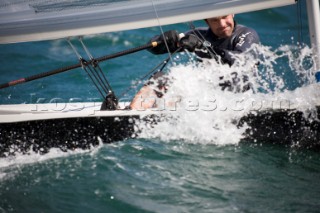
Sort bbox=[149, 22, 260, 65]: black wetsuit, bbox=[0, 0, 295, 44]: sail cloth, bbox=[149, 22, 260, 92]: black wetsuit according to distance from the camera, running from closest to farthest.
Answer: bbox=[0, 0, 295, 44]: sail cloth, bbox=[149, 22, 260, 92]: black wetsuit, bbox=[149, 22, 260, 65]: black wetsuit

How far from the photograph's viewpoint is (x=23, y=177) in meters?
2.86

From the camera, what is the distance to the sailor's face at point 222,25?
12.2 feet

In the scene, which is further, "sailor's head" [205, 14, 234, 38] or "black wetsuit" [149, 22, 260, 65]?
"sailor's head" [205, 14, 234, 38]

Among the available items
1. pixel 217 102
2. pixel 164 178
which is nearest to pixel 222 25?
pixel 217 102

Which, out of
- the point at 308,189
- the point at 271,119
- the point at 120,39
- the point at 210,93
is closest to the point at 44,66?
the point at 120,39

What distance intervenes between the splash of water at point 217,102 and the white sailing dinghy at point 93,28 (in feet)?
0.30

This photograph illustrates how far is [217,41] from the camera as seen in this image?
387cm

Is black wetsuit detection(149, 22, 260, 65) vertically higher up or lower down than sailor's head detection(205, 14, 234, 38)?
lower down

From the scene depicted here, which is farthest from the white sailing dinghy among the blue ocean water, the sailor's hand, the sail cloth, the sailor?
the sailor's hand

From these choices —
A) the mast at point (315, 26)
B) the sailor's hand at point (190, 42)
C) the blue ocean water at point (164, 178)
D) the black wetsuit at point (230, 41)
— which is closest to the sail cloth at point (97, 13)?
the mast at point (315, 26)

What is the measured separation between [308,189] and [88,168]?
1314mm

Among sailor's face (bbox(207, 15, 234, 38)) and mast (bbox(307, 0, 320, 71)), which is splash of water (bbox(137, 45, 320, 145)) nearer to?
mast (bbox(307, 0, 320, 71))

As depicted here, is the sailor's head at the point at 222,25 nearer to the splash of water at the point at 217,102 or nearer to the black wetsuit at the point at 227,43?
the black wetsuit at the point at 227,43

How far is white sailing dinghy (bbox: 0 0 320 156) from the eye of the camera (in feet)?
10.1
